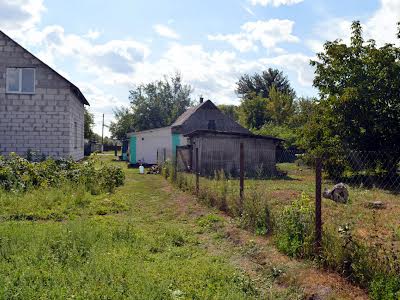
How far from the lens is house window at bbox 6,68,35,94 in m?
18.4

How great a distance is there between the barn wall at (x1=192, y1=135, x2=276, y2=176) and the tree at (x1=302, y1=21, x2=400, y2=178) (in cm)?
355

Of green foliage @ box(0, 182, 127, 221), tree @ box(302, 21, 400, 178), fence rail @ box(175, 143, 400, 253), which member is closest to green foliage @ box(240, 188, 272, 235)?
green foliage @ box(0, 182, 127, 221)

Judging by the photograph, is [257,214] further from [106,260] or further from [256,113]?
[256,113]

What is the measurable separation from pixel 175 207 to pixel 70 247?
197 inches

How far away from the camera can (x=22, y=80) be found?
60.5 feet

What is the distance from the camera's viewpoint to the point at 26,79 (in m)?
18.5

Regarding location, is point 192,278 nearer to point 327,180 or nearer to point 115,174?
point 115,174

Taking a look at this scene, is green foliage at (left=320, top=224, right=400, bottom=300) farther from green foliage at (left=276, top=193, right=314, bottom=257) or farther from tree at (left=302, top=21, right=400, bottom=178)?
→ tree at (left=302, top=21, right=400, bottom=178)

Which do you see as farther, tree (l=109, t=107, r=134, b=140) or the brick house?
tree (l=109, t=107, r=134, b=140)

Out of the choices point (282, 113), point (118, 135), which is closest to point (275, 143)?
point (282, 113)

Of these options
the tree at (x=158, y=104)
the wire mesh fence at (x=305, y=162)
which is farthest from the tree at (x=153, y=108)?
the wire mesh fence at (x=305, y=162)

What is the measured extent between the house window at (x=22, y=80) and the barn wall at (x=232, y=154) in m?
9.23

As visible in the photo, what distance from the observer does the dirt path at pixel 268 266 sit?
459cm

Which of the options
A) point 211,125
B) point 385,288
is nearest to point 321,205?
point 385,288
